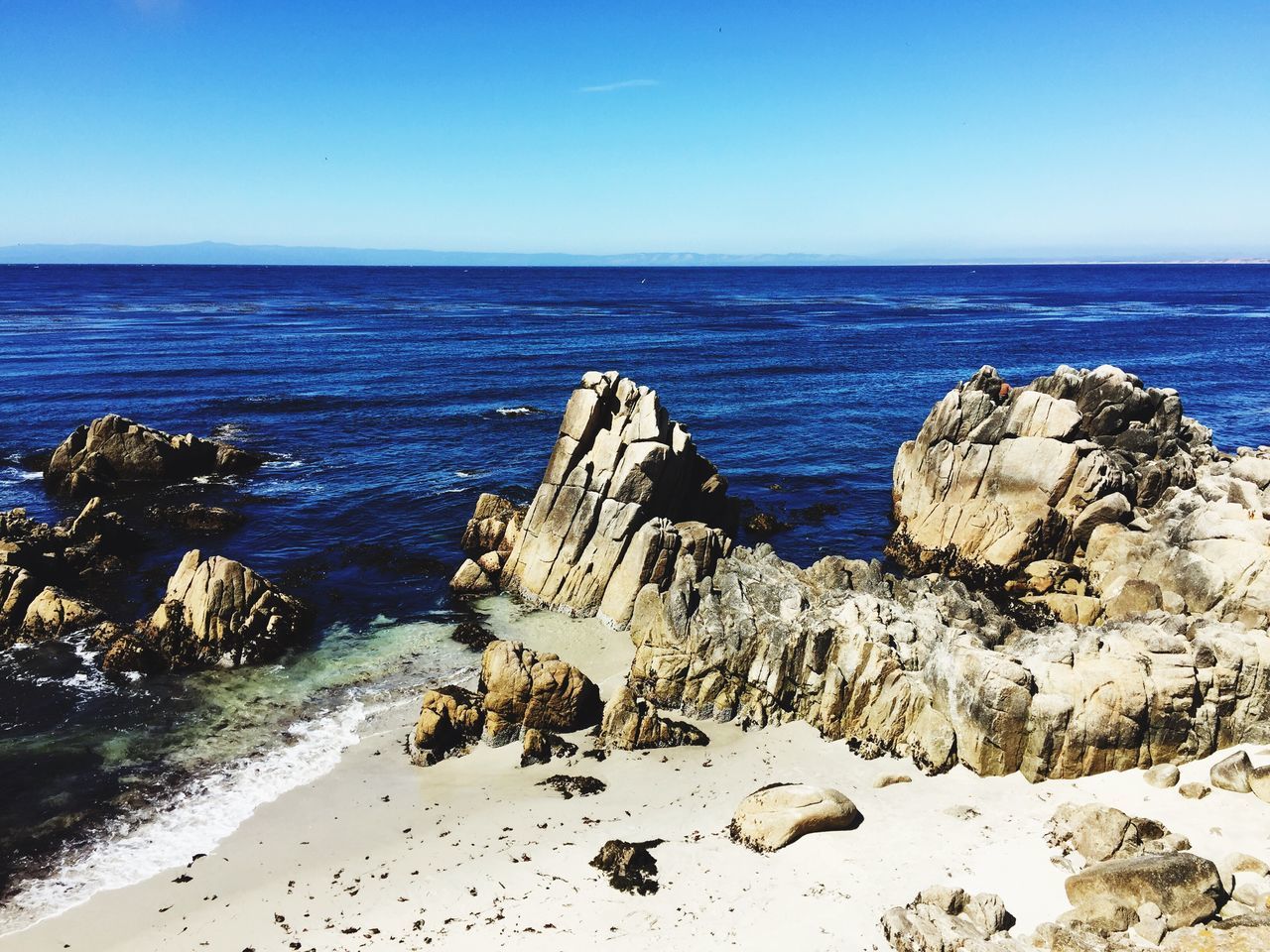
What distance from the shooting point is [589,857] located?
16.8 m

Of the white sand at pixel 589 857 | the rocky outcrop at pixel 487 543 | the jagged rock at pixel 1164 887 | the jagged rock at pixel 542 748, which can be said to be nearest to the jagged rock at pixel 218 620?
the rocky outcrop at pixel 487 543

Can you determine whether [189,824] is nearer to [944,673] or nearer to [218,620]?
[218,620]

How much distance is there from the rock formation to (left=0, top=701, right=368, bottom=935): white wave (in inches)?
364

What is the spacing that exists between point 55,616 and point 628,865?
2241cm

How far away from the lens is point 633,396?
3209 cm

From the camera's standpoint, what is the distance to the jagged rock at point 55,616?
26.4 m

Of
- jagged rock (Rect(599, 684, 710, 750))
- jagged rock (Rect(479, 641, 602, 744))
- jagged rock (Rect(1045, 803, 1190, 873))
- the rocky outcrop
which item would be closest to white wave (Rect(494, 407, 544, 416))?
the rocky outcrop

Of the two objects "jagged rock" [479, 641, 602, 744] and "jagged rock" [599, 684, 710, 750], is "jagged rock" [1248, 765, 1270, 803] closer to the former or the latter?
"jagged rock" [599, 684, 710, 750]

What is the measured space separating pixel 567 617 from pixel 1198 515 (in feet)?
71.6

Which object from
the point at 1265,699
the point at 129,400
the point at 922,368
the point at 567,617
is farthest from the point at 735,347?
the point at 1265,699

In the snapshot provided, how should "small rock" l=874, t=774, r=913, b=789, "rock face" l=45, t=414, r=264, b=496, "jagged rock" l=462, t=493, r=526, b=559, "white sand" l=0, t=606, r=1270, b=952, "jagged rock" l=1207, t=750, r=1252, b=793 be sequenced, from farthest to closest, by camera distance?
"rock face" l=45, t=414, r=264, b=496 < "jagged rock" l=462, t=493, r=526, b=559 < "small rock" l=874, t=774, r=913, b=789 < "jagged rock" l=1207, t=750, r=1252, b=793 < "white sand" l=0, t=606, r=1270, b=952

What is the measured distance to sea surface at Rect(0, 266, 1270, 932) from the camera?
2012cm

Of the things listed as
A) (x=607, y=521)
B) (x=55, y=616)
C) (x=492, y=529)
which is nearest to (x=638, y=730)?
(x=607, y=521)

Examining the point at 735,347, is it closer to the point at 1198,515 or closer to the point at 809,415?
the point at 809,415
